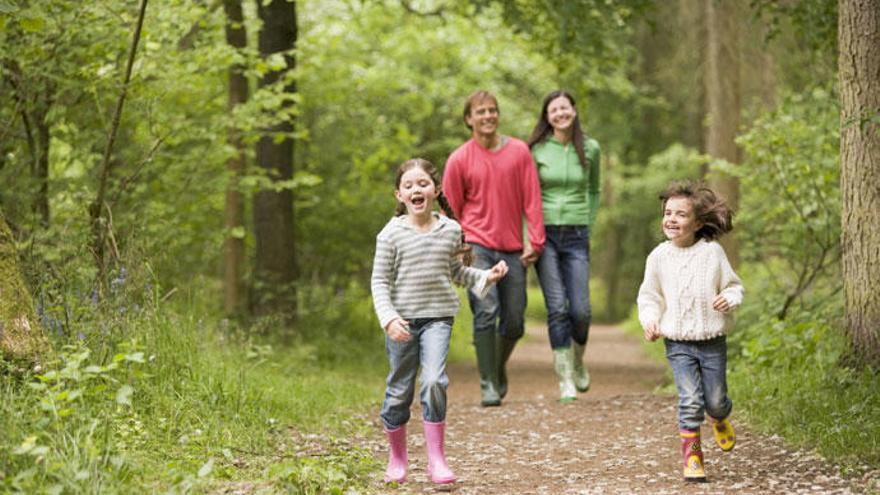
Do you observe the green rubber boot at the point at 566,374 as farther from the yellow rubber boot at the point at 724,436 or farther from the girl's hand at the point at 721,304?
the girl's hand at the point at 721,304

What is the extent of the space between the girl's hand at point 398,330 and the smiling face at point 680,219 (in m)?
1.47

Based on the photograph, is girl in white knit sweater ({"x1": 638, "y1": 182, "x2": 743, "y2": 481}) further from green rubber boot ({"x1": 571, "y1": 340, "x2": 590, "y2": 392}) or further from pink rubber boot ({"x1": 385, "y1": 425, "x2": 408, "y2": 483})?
green rubber boot ({"x1": 571, "y1": 340, "x2": 590, "y2": 392})

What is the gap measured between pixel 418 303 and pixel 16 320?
200 centimetres

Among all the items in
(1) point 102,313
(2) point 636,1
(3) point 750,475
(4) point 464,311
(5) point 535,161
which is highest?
(2) point 636,1

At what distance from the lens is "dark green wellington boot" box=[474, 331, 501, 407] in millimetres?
8398

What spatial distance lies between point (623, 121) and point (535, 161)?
18031mm

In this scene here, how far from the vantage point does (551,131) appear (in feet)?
28.3

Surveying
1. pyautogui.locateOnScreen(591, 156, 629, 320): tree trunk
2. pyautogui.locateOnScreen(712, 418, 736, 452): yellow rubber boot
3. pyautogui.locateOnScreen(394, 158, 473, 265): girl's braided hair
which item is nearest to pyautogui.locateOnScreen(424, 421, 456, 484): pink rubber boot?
pyautogui.locateOnScreen(394, 158, 473, 265): girl's braided hair

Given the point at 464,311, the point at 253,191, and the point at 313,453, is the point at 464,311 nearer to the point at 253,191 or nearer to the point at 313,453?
the point at 253,191

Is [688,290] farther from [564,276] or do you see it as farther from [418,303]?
[564,276]

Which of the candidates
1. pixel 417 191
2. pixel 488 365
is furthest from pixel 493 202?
pixel 417 191

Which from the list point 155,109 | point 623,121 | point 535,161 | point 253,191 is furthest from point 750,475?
point 623,121

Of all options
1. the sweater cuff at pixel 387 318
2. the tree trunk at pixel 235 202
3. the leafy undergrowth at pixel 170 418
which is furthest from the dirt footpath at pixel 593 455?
the tree trunk at pixel 235 202

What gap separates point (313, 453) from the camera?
640 cm
